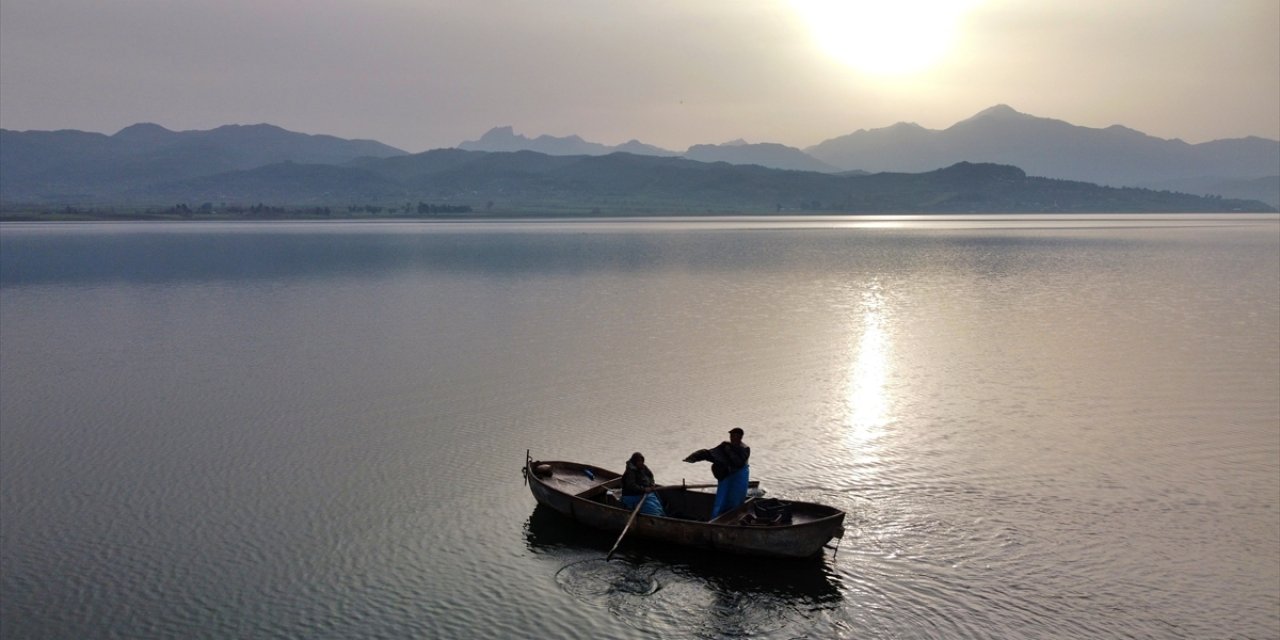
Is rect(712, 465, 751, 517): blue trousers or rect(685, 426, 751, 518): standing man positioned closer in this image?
rect(685, 426, 751, 518): standing man

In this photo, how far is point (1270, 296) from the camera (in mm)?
71562

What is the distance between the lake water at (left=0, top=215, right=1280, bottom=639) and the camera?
19250 mm

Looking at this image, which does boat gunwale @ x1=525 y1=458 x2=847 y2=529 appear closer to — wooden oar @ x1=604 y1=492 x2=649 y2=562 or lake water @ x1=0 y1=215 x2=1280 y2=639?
wooden oar @ x1=604 y1=492 x2=649 y2=562

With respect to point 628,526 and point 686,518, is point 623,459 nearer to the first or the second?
point 686,518

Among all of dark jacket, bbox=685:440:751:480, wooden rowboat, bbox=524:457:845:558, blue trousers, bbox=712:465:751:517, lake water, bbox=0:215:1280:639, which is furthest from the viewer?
blue trousers, bbox=712:465:751:517

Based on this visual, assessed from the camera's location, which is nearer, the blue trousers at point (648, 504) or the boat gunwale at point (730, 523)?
the boat gunwale at point (730, 523)

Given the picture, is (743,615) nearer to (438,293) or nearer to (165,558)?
(165,558)

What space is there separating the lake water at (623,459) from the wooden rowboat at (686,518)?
0.43 metres

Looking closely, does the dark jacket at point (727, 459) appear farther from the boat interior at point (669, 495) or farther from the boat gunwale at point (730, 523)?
the boat gunwale at point (730, 523)

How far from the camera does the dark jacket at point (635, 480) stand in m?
23.5

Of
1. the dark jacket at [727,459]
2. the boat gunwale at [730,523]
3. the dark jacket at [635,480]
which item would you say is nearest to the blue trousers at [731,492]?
the dark jacket at [727,459]

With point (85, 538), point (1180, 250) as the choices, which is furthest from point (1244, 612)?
point (1180, 250)

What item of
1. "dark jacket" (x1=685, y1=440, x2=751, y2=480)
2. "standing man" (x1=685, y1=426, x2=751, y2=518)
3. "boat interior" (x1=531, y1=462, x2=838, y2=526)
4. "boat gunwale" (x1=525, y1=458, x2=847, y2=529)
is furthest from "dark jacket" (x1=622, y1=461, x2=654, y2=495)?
"dark jacket" (x1=685, y1=440, x2=751, y2=480)

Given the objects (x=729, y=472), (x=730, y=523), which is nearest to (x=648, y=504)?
(x=729, y=472)
